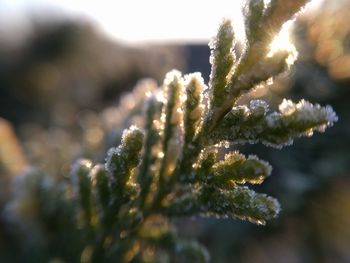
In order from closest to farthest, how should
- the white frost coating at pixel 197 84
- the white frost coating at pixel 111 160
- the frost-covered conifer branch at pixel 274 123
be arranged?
the frost-covered conifer branch at pixel 274 123 → the white frost coating at pixel 197 84 → the white frost coating at pixel 111 160

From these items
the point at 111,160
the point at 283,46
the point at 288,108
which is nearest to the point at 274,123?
the point at 288,108

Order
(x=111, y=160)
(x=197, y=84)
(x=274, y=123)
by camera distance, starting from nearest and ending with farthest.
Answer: (x=274, y=123) < (x=197, y=84) < (x=111, y=160)

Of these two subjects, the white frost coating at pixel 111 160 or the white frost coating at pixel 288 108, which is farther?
the white frost coating at pixel 111 160

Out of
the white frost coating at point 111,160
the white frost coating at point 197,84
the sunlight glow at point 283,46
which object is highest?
the sunlight glow at point 283,46

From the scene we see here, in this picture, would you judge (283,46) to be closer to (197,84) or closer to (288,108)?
(288,108)

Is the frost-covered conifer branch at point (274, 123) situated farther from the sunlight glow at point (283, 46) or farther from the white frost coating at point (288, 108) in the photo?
the sunlight glow at point (283, 46)

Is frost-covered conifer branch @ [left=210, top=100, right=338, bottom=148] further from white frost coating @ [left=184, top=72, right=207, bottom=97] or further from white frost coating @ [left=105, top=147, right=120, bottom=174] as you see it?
white frost coating @ [left=105, top=147, right=120, bottom=174]

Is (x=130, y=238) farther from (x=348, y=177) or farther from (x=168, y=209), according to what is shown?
(x=348, y=177)

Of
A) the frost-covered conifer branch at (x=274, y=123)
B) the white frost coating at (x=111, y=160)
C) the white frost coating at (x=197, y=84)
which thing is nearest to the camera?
the frost-covered conifer branch at (x=274, y=123)

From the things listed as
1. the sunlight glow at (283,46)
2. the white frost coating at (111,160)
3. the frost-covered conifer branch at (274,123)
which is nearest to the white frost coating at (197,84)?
the frost-covered conifer branch at (274,123)

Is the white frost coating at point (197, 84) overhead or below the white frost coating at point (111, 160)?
overhead

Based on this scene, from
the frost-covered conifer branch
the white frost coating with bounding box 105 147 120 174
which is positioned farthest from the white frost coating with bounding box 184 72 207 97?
the white frost coating with bounding box 105 147 120 174
